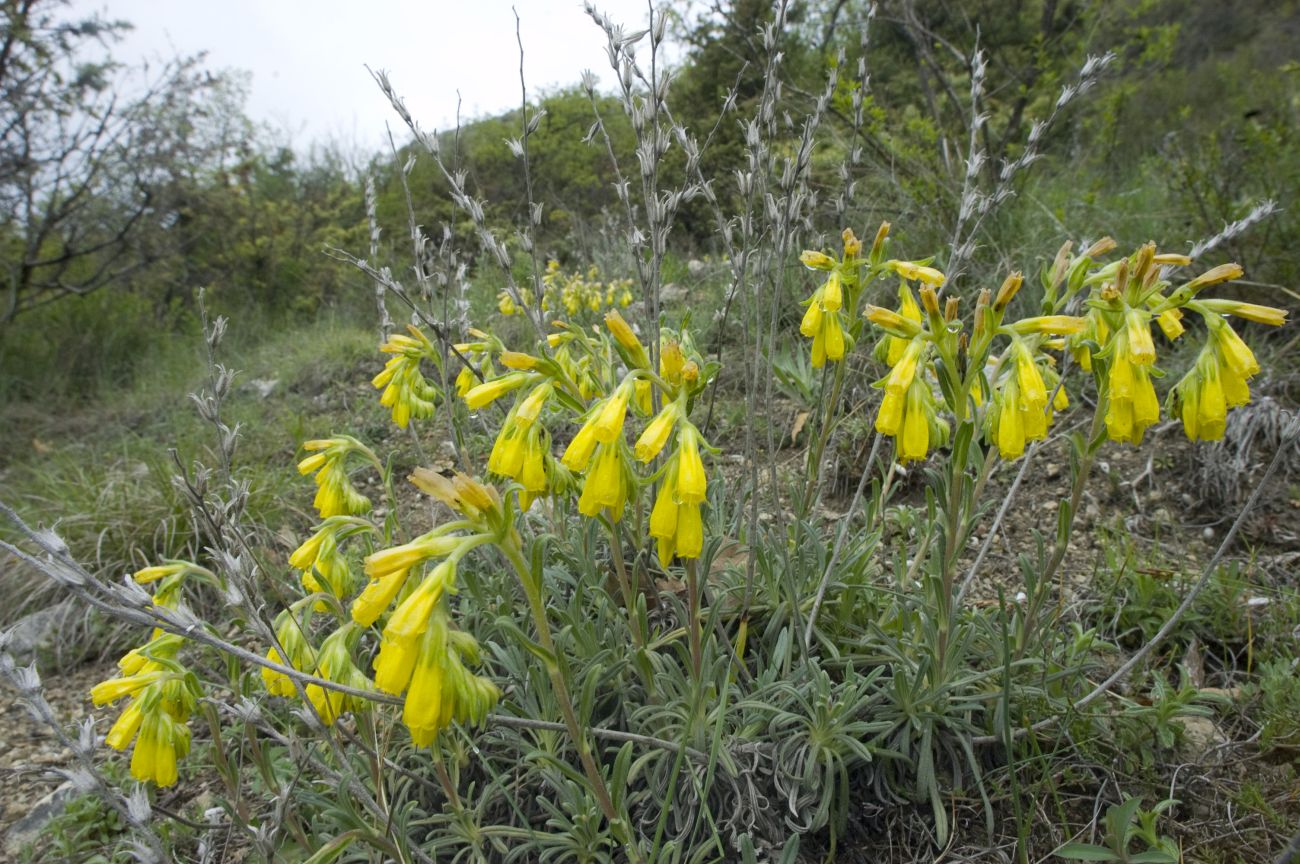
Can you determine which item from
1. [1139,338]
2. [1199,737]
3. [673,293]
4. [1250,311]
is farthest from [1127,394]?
[673,293]

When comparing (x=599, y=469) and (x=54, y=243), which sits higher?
(x=54, y=243)

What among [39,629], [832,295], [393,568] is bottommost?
[39,629]

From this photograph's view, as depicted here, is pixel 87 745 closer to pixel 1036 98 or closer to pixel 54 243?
pixel 1036 98

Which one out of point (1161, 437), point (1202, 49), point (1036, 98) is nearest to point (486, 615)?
point (1161, 437)

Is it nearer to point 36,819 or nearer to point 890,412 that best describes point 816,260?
point 890,412

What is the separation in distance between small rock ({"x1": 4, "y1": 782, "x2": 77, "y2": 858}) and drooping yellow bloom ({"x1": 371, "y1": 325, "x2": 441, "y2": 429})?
1.71m

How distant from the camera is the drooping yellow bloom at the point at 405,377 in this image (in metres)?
2.27

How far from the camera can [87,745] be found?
116 cm

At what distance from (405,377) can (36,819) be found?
2.03 metres

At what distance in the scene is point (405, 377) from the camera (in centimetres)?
240

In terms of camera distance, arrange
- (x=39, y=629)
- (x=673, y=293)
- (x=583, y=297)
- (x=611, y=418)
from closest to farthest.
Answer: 1. (x=611, y=418)
2. (x=39, y=629)
3. (x=583, y=297)
4. (x=673, y=293)

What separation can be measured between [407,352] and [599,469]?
3.89ft

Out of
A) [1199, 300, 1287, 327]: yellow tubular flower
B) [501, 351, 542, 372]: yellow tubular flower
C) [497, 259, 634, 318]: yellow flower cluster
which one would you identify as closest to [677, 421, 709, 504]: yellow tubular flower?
[501, 351, 542, 372]: yellow tubular flower

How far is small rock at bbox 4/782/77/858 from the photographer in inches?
94.4
